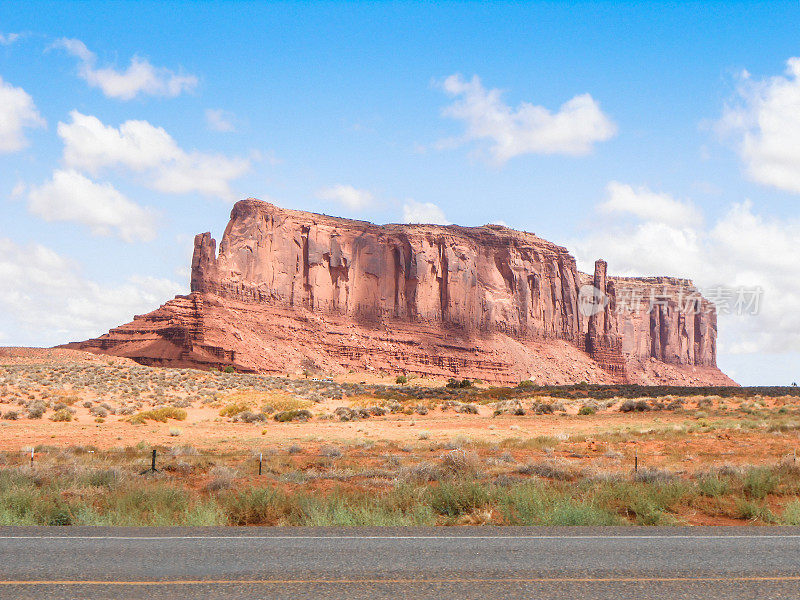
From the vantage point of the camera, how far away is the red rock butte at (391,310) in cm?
8200

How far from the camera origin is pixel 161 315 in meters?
80.4

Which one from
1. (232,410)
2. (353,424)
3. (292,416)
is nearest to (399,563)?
(353,424)

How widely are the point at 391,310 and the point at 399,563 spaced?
4182 inches

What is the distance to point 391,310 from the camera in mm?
113250

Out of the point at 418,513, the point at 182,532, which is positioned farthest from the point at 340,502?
the point at 182,532

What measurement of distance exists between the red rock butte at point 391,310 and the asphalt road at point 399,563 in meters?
66.5

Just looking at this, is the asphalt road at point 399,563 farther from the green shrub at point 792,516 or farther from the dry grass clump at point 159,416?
the dry grass clump at point 159,416

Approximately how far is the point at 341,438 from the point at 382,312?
281 ft

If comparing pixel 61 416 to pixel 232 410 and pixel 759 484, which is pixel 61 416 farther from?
pixel 759 484

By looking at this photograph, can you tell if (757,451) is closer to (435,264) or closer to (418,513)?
(418,513)

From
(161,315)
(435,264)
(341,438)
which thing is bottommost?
(341,438)

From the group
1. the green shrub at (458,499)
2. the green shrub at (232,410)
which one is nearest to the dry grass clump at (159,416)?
the green shrub at (232,410)

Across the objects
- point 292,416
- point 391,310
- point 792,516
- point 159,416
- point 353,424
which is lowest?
point 353,424

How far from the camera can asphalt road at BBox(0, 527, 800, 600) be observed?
608 centimetres
